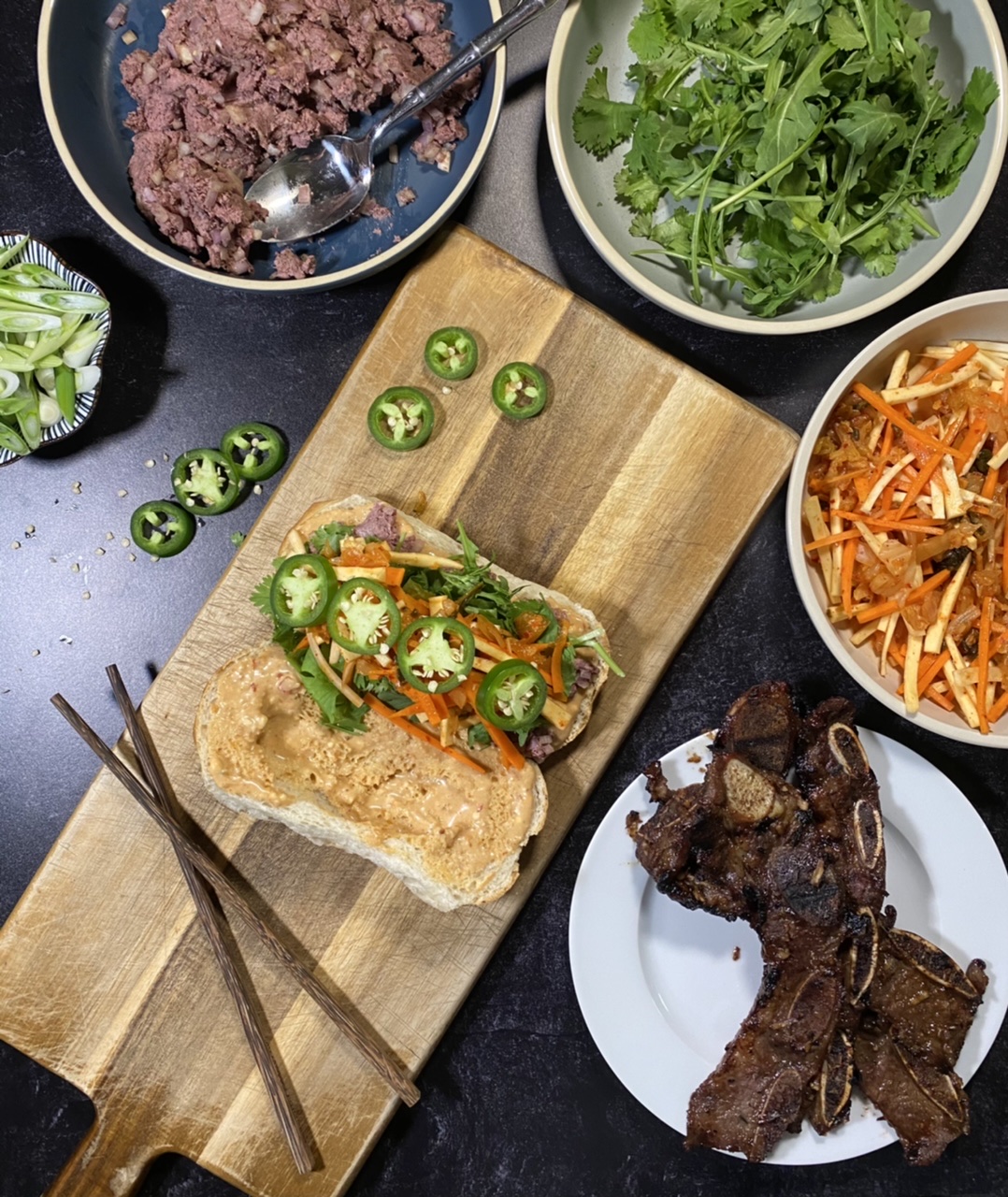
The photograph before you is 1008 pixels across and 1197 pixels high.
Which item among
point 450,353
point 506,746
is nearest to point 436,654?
point 506,746

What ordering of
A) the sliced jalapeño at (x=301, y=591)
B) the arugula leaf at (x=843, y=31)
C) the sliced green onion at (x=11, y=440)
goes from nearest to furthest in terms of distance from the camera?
1. the arugula leaf at (x=843, y=31)
2. the sliced jalapeño at (x=301, y=591)
3. the sliced green onion at (x=11, y=440)

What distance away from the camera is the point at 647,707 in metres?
3.82

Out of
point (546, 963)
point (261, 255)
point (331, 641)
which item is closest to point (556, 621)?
point (331, 641)

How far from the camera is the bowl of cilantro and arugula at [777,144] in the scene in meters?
2.95

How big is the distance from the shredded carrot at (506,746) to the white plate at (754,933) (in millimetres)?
493

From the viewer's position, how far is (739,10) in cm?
301

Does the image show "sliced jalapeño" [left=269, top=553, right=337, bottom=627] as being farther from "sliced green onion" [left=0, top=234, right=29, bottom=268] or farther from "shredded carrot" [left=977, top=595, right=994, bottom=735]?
"shredded carrot" [left=977, top=595, right=994, bottom=735]

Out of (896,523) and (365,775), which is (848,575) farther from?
(365,775)

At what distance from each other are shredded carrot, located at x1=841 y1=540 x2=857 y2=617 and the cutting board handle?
10.8ft

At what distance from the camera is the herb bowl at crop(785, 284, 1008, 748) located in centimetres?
322

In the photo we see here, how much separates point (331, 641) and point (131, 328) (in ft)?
5.49

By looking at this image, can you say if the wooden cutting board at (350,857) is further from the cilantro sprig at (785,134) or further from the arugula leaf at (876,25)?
the arugula leaf at (876,25)

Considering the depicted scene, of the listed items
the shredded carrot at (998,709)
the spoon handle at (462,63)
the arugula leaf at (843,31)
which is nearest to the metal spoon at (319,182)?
the spoon handle at (462,63)

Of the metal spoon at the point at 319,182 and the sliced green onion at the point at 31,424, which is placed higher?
the metal spoon at the point at 319,182
